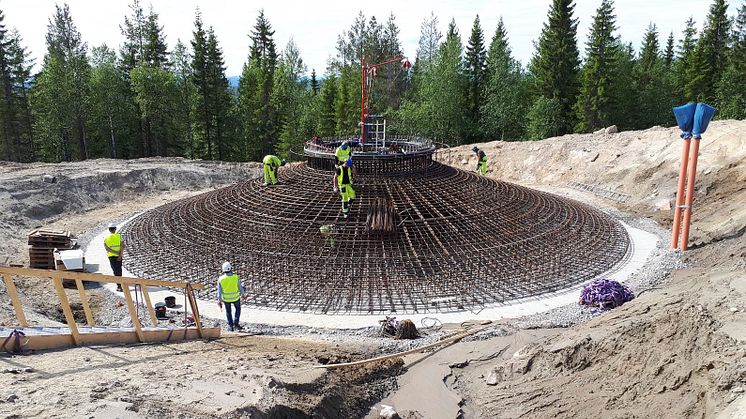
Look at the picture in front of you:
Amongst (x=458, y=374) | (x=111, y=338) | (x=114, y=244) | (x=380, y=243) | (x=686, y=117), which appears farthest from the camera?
(x=686, y=117)

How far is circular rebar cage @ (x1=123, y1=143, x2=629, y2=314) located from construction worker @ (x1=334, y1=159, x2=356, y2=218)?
285 mm

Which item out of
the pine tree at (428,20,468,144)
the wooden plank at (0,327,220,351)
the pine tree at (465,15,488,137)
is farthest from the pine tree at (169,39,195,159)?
the wooden plank at (0,327,220,351)

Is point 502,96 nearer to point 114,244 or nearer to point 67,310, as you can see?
point 114,244

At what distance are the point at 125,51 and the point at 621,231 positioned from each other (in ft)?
125

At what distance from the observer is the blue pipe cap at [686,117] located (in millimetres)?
13234

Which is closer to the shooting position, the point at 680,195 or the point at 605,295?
the point at 605,295

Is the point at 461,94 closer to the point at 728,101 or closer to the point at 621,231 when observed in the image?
Answer: the point at 728,101

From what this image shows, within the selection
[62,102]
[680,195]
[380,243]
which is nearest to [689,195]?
[680,195]

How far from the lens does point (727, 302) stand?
23.4 feet

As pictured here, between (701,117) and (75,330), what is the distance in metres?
14.8

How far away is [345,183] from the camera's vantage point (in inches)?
504

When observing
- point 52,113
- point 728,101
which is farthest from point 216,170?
point 728,101

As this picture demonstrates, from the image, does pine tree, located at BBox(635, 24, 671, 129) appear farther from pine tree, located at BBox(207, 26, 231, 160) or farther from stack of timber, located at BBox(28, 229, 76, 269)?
stack of timber, located at BBox(28, 229, 76, 269)

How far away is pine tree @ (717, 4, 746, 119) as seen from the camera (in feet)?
114
